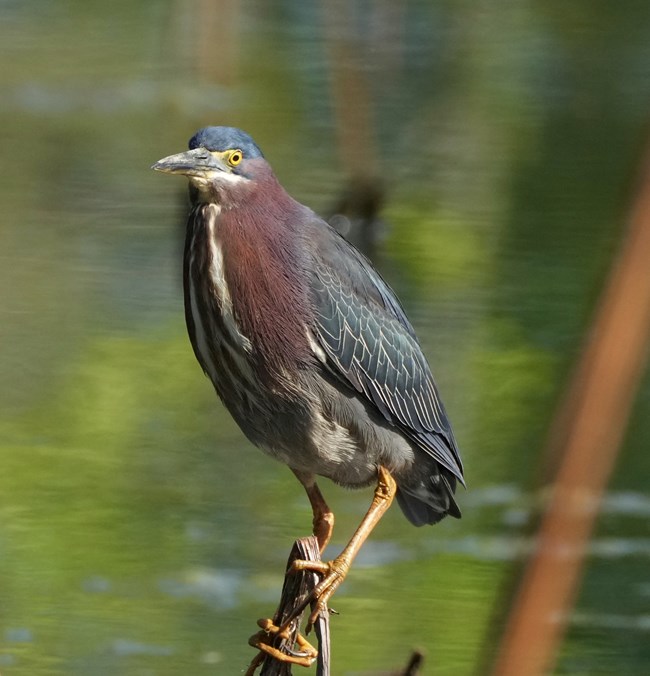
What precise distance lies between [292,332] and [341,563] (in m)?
0.28

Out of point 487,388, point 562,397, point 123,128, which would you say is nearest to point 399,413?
point 562,397

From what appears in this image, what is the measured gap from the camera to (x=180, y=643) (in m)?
2.60

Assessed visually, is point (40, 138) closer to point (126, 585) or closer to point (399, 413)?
point (126, 585)

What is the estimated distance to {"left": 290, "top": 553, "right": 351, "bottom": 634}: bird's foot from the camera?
1427 mm

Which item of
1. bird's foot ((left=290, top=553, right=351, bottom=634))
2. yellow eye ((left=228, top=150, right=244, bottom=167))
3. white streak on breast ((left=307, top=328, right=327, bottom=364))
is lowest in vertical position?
bird's foot ((left=290, top=553, right=351, bottom=634))

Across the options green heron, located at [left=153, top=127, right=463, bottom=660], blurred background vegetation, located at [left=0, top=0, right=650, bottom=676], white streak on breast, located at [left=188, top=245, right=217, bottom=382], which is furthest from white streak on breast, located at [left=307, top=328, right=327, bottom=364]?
blurred background vegetation, located at [left=0, top=0, right=650, bottom=676]

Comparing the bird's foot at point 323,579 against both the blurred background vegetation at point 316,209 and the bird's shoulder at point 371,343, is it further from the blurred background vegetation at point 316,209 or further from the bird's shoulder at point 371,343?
the blurred background vegetation at point 316,209

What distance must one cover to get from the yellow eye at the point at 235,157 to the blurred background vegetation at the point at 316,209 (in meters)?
1.31

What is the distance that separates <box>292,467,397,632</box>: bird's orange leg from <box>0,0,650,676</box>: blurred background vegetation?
1.00m

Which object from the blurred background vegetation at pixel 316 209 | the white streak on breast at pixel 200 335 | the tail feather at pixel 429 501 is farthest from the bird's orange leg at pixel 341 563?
the blurred background vegetation at pixel 316 209

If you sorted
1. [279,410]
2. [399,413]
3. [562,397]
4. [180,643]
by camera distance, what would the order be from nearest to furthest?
[562,397], [279,410], [399,413], [180,643]

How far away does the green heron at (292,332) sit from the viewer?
1456 mm

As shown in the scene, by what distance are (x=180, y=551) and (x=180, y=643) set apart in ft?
0.64

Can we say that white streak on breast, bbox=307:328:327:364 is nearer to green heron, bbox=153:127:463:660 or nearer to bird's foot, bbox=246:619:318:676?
green heron, bbox=153:127:463:660
